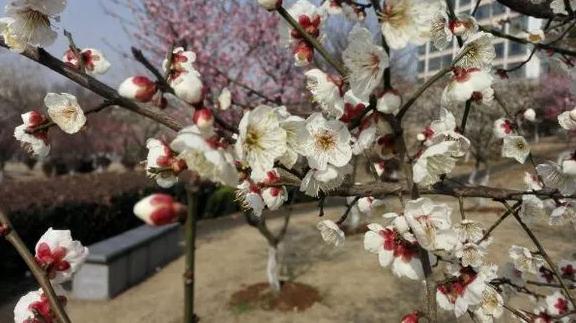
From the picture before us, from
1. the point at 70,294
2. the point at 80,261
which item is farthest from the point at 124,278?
the point at 80,261

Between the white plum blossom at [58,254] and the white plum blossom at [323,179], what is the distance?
65 centimetres

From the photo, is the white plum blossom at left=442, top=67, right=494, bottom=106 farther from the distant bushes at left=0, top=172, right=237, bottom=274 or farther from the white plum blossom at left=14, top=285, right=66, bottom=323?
the distant bushes at left=0, top=172, right=237, bottom=274

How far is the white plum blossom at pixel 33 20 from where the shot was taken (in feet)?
4.06

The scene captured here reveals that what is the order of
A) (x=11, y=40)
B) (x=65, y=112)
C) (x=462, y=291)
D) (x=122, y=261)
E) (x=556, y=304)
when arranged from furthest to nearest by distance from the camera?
(x=122, y=261), (x=556, y=304), (x=462, y=291), (x=65, y=112), (x=11, y=40)

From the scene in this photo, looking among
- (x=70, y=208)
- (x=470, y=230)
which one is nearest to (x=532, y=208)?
(x=470, y=230)

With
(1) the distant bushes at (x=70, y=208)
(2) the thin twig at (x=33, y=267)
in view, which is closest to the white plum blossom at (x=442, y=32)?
(2) the thin twig at (x=33, y=267)

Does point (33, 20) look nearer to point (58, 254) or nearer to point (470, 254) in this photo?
point (58, 254)

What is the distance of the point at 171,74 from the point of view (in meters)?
1.16

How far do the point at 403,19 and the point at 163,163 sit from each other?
0.61m

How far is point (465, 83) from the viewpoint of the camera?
1.21 metres

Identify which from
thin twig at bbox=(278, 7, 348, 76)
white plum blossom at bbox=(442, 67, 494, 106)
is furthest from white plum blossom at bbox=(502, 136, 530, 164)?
thin twig at bbox=(278, 7, 348, 76)

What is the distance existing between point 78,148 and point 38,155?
2916 cm

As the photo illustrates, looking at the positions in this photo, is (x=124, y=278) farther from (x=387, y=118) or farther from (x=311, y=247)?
(x=387, y=118)

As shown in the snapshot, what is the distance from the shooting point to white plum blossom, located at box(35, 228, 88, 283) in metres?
1.34
